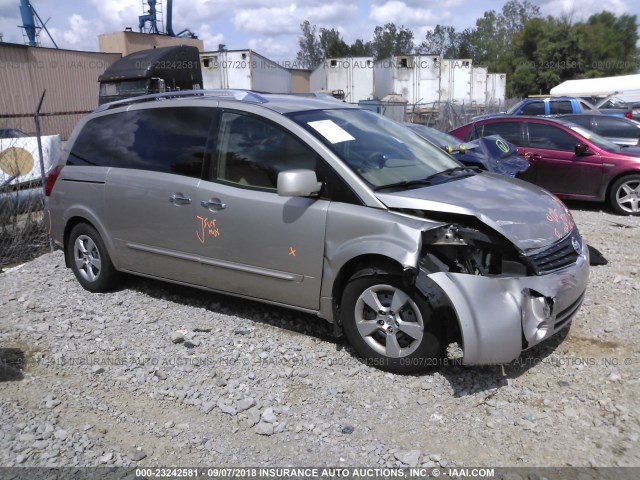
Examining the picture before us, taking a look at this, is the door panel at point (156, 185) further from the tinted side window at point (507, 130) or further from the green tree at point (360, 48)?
the green tree at point (360, 48)

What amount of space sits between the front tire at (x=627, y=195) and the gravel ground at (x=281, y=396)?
14.0 ft

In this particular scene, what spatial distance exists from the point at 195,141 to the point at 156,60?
11.0 meters

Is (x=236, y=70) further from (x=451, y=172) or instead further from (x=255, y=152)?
(x=451, y=172)

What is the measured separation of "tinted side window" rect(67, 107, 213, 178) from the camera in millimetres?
4672

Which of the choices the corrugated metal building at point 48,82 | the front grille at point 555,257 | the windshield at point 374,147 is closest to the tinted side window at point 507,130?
the windshield at point 374,147

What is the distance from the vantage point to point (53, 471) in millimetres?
3004

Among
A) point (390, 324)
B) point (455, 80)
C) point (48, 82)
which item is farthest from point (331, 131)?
point (455, 80)

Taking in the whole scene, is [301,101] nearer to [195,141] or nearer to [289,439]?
[195,141]

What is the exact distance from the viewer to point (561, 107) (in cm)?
1689

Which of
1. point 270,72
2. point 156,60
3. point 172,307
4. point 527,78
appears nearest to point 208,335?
point 172,307

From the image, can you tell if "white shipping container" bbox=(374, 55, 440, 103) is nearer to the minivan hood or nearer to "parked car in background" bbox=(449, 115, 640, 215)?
"parked car in background" bbox=(449, 115, 640, 215)

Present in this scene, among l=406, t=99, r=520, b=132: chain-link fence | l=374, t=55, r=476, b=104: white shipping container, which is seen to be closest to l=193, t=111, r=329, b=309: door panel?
l=406, t=99, r=520, b=132: chain-link fence

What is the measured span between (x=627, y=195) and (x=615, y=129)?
12.6ft

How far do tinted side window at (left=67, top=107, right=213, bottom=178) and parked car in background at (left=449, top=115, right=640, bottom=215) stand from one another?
21.3 feet
